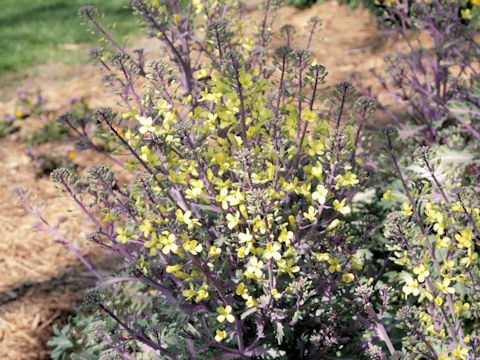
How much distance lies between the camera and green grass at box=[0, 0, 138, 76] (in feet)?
23.4

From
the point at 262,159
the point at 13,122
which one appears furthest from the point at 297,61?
the point at 13,122

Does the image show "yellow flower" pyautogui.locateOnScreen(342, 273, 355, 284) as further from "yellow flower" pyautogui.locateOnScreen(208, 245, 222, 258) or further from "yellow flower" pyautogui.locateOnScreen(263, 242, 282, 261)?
"yellow flower" pyautogui.locateOnScreen(208, 245, 222, 258)

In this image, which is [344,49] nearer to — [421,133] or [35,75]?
[421,133]

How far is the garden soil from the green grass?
1.27ft

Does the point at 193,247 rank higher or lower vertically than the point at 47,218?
higher

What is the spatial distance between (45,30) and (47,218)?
500cm

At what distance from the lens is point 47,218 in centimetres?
398

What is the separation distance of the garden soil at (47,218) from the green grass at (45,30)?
1.27 feet

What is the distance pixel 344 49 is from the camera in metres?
6.38

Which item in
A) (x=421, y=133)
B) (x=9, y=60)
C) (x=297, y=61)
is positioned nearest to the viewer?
(x=297, y=61)

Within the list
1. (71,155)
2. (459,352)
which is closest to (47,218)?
(71,155)

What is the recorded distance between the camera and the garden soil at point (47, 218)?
3.09m

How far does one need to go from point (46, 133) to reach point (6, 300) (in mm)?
2093

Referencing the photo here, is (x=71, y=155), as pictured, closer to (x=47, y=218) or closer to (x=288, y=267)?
(x=47, y=218)
